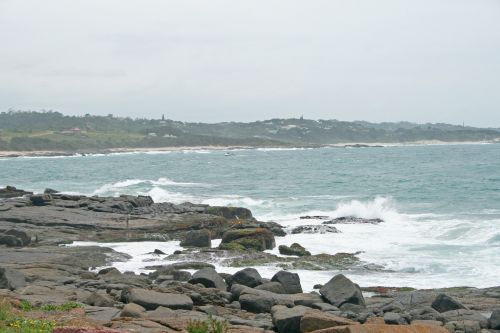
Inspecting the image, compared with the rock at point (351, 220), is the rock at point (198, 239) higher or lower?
higher

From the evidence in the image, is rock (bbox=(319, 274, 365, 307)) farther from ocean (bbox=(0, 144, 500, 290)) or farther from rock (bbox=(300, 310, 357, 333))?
ocean (bbox=(0, 144, 500, 290))

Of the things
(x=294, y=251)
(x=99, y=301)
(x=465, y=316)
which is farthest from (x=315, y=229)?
(x=99, y=301)

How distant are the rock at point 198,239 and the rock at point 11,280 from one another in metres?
10.7

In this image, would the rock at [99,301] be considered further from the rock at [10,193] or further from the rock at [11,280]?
the rock at [10,193]

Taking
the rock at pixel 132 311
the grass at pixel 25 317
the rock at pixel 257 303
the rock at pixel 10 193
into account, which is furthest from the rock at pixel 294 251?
the rock at pixel 10 193

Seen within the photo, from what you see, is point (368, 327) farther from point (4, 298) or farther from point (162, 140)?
point (162, 140)

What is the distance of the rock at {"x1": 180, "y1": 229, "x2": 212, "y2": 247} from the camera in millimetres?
26997

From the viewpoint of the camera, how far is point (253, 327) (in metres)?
12.9

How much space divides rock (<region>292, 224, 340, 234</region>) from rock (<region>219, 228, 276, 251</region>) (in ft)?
14.4

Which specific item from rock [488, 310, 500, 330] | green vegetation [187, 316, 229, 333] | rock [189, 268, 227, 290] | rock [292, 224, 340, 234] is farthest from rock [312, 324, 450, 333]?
rock [292, 224, 340, 234]

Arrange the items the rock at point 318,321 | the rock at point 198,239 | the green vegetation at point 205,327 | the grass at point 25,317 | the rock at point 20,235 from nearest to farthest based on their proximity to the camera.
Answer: the grass at point 25,317 < the green vegetation at point 205,327 < the rock at point 318,321 < the rock at point 20,235 < the rock at point 198,239

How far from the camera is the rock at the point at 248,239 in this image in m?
26.5

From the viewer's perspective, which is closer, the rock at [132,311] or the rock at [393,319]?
the rock at [132,311]

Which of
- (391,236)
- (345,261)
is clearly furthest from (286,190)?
(345,261)
